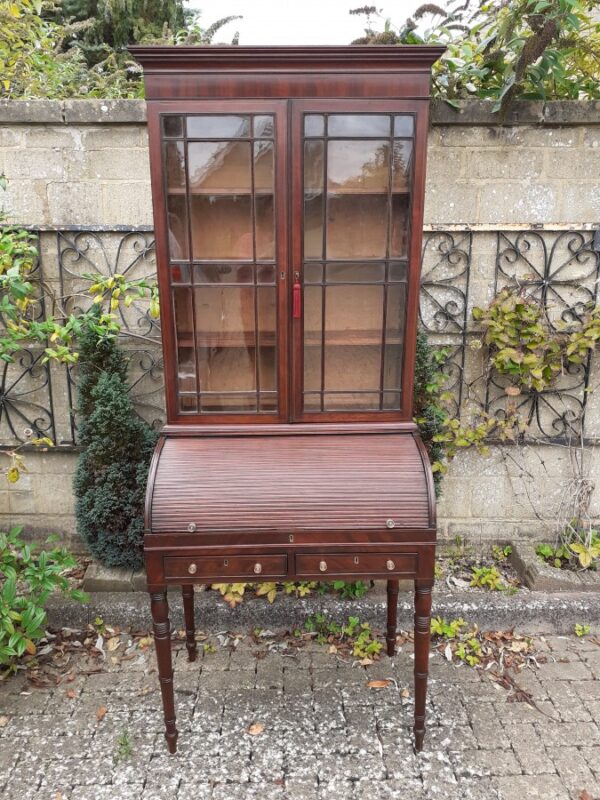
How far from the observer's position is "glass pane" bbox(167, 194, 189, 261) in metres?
2.05

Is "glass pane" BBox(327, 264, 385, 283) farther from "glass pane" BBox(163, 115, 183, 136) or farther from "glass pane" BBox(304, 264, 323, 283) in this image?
"glass pane" BBox(163, 115, 183, 136)

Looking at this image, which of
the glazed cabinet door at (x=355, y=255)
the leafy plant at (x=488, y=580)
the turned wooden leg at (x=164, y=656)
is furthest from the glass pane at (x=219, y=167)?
the leafy plant at (x=488, y=580)

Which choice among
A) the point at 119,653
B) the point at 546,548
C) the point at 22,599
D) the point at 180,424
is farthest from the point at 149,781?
the point at 546,548

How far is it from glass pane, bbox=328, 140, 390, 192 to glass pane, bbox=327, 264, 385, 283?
27cm

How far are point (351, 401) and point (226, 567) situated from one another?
0.77 metres

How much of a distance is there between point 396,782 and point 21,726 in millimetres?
1427

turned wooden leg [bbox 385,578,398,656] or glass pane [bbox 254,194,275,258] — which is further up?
glass pane [bbox 254,194,275,258]

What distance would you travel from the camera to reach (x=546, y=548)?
3078mm

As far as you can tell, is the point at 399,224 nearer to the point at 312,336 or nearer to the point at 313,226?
the point at 313,226

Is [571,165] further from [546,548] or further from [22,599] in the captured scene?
[22,599]

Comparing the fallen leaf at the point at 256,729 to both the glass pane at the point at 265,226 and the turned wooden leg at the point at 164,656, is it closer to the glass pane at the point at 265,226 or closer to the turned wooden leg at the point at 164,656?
the turned wooden leg at the point at 164,656

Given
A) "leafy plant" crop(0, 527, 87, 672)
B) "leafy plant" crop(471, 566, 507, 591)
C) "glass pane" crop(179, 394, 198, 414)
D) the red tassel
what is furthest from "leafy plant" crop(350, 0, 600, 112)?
"leafy plant" crop(0, 527, 87, 672)

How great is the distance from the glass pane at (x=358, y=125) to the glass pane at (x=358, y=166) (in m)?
0.03

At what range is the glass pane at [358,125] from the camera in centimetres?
198
